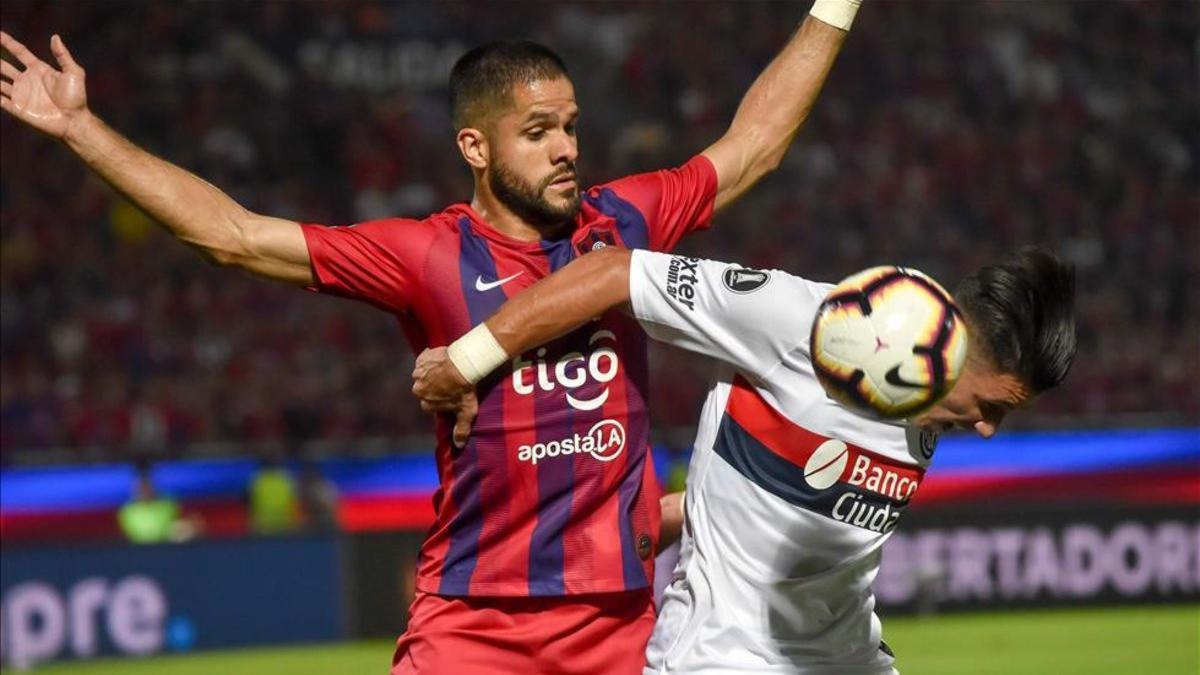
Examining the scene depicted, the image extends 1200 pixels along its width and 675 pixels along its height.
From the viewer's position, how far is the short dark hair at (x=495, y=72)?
4.96 metres

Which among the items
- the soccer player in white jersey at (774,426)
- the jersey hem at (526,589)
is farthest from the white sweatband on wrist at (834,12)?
the jersey hem at (526,589)

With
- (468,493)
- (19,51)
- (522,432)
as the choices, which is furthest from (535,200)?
(19,51)

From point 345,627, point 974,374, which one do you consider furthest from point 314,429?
point 974,374

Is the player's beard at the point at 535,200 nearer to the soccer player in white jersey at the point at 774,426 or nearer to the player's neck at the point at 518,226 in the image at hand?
the player's neck at the point at 518,226

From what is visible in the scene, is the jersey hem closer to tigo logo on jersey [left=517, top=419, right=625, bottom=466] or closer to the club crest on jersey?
tigo logo on jersey [left=517, top=419, right=625, bottom=466]

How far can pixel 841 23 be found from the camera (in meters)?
5.69

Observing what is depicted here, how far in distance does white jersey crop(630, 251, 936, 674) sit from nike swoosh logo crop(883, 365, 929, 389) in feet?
1.29

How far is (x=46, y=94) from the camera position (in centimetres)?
487

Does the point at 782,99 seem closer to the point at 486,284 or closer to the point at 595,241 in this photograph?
the point at 595,241

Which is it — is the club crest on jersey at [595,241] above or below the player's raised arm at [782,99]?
below

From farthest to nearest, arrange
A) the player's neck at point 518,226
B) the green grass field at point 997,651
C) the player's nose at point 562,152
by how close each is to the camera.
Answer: the green grass field at point 997,651 → the player's neck at point 518,226 → the player's nose at point 562,152

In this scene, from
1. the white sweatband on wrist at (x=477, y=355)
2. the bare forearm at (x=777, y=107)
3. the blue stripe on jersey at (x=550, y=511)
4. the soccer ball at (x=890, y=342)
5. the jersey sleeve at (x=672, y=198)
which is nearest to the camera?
the soccer ball at (x=890, y=342)

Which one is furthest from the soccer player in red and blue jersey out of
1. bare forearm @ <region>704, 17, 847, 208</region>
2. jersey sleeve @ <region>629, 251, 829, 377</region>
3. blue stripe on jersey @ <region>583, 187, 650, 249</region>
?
bare forearm @ <region>704, 17, 847, 208</region>

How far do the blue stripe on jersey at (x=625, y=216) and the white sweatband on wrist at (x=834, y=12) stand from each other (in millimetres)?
980
